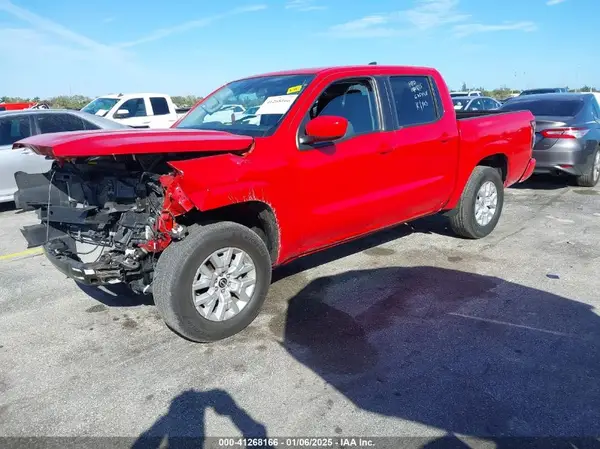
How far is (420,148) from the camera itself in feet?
15.7

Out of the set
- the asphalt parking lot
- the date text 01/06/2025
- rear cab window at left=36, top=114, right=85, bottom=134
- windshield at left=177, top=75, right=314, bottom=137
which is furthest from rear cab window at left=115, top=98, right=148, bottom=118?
the date text 01/06/2025

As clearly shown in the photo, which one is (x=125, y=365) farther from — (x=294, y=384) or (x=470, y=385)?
(x=470, y=385)

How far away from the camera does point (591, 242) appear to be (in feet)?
19.0

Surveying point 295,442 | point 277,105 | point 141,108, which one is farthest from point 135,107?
point 295,442

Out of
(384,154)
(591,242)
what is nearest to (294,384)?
(384,154)

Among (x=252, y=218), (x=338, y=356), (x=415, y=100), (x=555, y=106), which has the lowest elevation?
(x=338, y=356)

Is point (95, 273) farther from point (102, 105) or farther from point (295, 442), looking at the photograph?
point (102, 105)

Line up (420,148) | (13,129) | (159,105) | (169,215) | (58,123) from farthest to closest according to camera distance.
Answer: (159,105)
(58,123)
(13,129)
(420,148)
(169,215)

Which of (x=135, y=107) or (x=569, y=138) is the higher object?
(x=135, y=107)

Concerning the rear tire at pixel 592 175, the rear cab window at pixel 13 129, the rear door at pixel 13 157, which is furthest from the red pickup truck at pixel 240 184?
the rear tire at pixel 592 175

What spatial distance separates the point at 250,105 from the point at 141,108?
420 inches

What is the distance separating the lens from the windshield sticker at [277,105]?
4.00 metres

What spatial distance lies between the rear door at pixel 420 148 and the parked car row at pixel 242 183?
2cm

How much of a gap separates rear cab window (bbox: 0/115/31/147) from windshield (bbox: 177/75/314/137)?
428 cm
